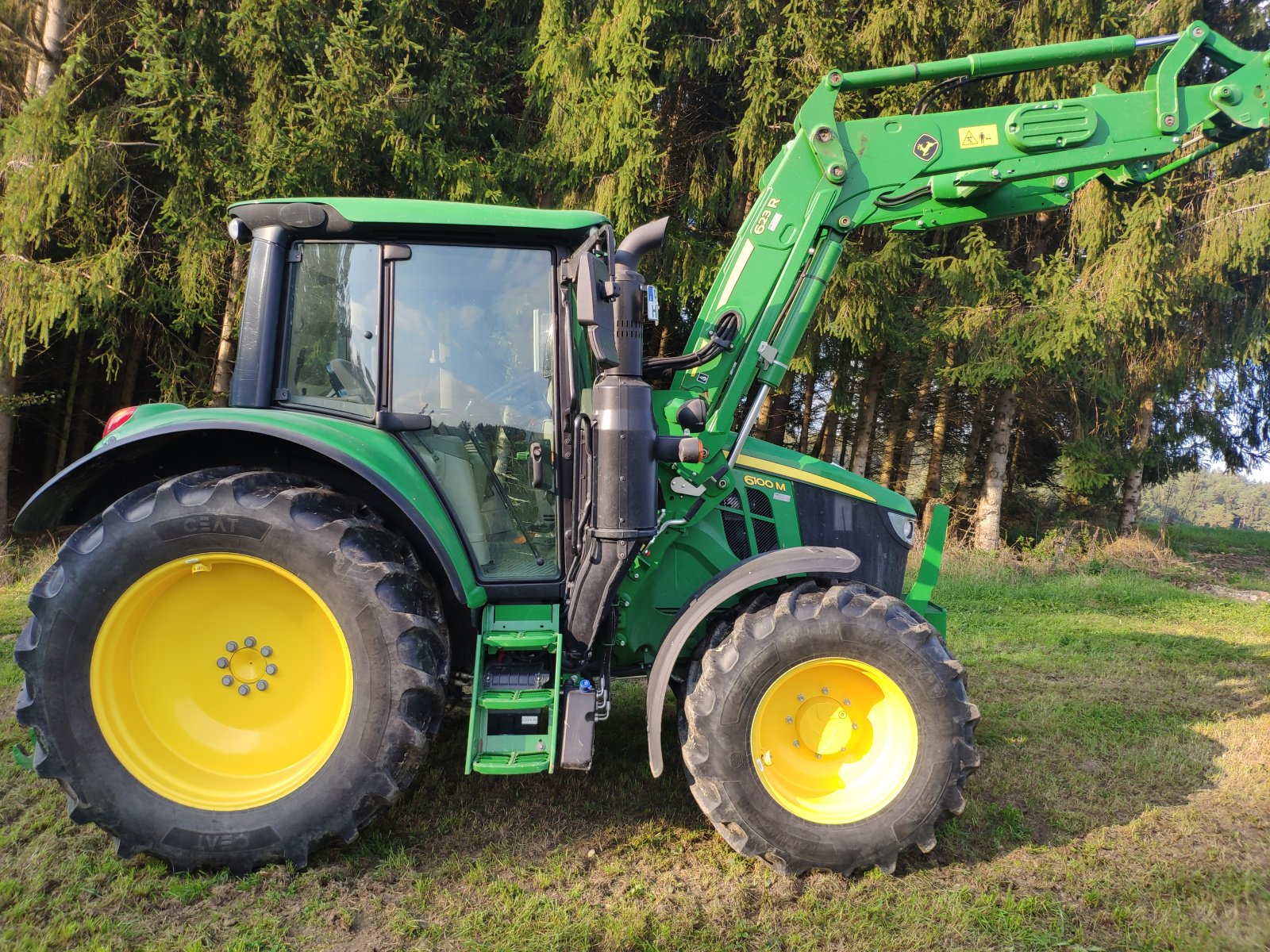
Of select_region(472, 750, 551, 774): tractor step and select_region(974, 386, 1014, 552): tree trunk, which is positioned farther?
select_region(974, 386, 1014, 552): tree trunk

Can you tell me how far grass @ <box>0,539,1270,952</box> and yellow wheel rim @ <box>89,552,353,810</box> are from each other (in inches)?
13.4

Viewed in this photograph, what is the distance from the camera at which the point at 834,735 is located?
2947 mm

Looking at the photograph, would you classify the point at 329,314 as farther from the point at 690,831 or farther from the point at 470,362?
the point at 690,831

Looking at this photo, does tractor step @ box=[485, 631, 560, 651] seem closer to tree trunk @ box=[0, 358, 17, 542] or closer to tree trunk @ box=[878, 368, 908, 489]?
tree trunk @ box=[0, 358, 17, 542]

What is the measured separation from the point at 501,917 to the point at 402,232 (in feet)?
8.06

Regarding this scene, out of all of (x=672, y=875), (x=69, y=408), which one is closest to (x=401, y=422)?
(x=672, y=875)

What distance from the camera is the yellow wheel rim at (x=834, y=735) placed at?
2865 mm

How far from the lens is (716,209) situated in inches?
330

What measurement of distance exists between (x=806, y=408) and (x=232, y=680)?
36.5ft

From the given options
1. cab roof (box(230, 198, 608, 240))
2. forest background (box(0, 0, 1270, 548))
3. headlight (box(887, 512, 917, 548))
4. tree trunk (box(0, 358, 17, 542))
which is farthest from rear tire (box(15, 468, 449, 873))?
tree trunk (box(0, 358, 17, 542))

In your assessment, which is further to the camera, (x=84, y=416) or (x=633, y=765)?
(x=84, y=416)

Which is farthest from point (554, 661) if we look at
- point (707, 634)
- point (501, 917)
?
point (501, 917)

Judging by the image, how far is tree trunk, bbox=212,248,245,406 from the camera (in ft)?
26.1

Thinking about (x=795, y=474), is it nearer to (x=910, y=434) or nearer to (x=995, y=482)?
(x=995, y=482)
